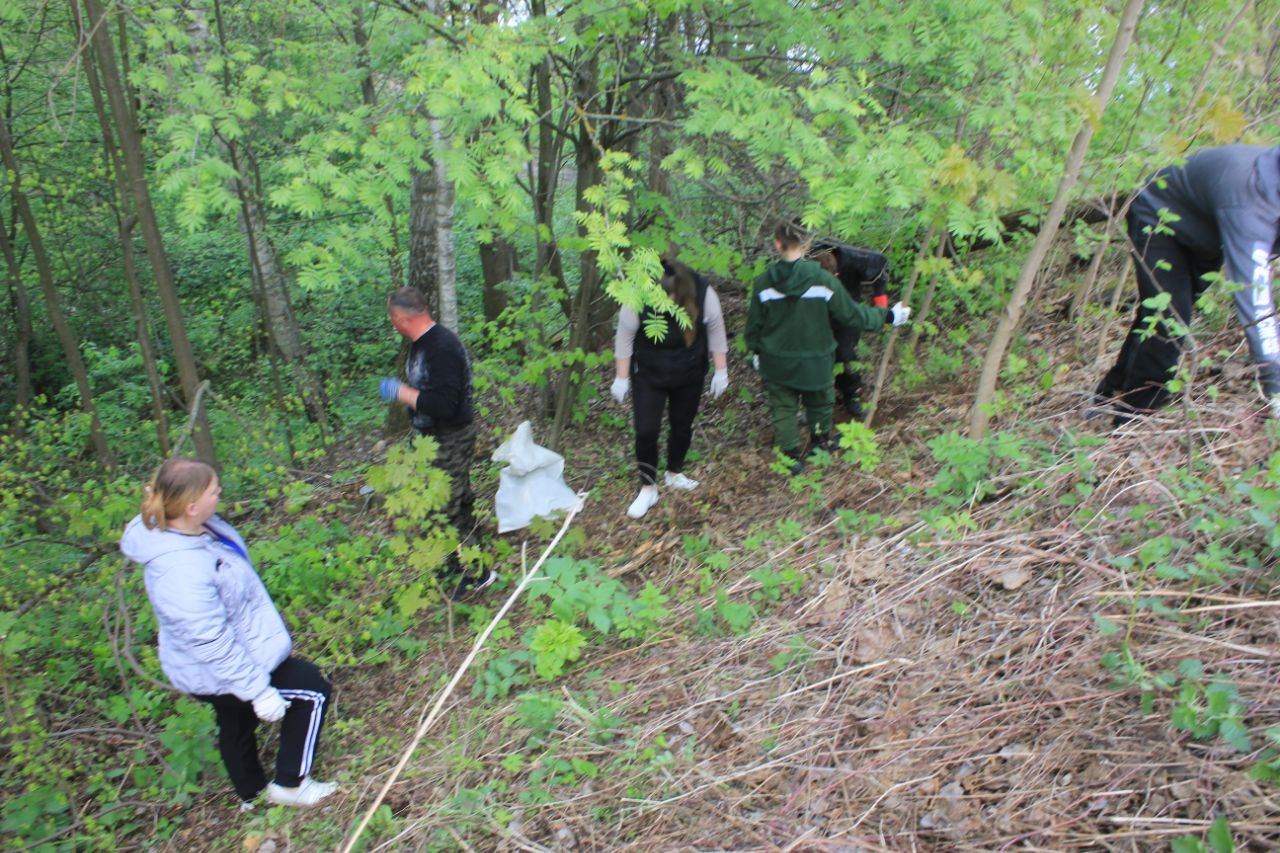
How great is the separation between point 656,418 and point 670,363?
0.47 metres

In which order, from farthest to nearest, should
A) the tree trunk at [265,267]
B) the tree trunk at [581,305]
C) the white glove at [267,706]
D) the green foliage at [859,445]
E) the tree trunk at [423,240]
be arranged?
the tree trunk at [423,240] → the tree trunk at [265,267] → the tree trunk at [581,305] → the green foliage at [859,445] → the white glove at [267,706]

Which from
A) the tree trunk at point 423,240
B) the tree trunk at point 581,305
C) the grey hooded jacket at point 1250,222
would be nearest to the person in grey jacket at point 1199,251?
the grey hooded jacket at point 1250,222

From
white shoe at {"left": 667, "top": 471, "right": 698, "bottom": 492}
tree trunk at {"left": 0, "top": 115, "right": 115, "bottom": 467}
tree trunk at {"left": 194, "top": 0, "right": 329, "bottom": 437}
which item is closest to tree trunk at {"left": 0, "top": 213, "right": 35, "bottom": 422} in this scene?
tree trunk at {"left": 0, "top": 115, "right": 115, "bottom": 467}

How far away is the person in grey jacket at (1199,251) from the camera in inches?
123

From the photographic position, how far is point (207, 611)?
2805 mm

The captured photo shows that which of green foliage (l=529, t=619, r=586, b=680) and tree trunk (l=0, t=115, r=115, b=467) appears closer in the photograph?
green foliage (l=529, t=619, r=586, b=680)

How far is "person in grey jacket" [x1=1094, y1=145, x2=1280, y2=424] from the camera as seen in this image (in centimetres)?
313

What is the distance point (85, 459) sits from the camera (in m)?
8.66

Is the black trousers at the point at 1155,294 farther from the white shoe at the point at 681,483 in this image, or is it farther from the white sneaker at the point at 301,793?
the white sneaker at the point at 301,793

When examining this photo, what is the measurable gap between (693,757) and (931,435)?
2.80 meters

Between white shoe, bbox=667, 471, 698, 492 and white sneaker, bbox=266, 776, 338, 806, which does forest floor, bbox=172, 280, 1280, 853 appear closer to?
white sneaker, bbox=266, 776, 338, 806

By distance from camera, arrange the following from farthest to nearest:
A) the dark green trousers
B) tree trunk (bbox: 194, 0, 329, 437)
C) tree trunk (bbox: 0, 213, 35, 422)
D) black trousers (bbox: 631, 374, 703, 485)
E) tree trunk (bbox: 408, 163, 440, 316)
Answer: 1. tree trunk (bbox: 0, 213, 35, 422)
2. tree trunk (bbox: 408, 163, 440, 316)
3. tree trunk (bbox: 194, 0, 329, 437)
4. the dark green trousers
5. black trousers (bbox: 631, 374, 703, 485)

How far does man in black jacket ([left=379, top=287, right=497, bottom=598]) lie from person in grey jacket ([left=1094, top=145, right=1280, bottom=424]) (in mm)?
3461

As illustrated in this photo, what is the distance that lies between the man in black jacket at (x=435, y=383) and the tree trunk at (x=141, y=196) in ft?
4.47
